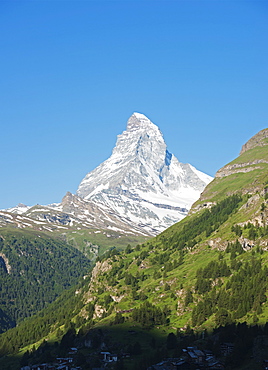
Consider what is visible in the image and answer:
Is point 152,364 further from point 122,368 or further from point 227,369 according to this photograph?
point 227,369

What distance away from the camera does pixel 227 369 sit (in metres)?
160

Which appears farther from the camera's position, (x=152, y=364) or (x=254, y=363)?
(x=152, y=364)

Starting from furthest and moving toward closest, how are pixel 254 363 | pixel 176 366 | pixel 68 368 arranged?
pixel 68 368
pixel 176 366
pixel 254 363

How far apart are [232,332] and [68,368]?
5822cm

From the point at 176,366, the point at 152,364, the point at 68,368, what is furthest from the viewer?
the point at 68,368

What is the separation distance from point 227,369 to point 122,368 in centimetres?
4414

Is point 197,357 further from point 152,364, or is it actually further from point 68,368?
point 68,368

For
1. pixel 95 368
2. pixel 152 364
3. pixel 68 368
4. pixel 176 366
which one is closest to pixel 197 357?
pixel 176 366

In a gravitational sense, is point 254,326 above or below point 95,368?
above

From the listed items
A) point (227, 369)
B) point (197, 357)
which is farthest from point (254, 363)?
point (197, 357)

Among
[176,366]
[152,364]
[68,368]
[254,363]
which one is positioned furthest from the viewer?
[68,368]

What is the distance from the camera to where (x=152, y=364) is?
186 m

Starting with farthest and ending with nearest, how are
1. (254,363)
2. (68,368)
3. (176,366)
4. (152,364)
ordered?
1. (68,368)
2. (152,364)
3. (176,366)
4. (254,363)

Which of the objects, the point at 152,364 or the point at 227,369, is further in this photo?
the point at 152,364
